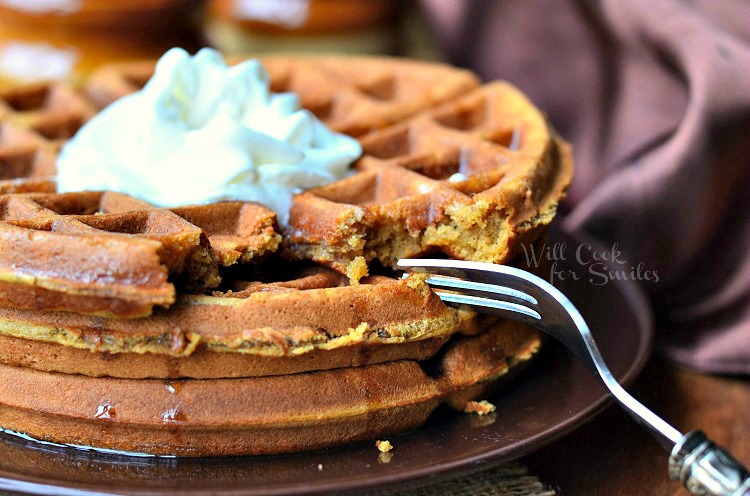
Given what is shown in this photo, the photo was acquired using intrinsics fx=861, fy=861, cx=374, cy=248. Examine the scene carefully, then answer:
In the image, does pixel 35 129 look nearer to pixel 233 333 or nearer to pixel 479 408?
pixel 233 333

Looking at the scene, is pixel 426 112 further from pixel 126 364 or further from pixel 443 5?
pixel 126 364

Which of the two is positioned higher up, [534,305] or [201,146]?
[201,146]

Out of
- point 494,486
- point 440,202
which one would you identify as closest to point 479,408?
point 494,486

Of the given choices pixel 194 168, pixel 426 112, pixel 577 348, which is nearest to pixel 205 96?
pixel 194 168


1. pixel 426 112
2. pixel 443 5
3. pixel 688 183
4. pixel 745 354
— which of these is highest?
pixel 443 5

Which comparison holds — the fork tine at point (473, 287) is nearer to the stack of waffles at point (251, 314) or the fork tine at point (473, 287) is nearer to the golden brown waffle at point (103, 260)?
the stack of waffles at point (251, 314)

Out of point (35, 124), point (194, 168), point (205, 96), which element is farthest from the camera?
point (35, 124)

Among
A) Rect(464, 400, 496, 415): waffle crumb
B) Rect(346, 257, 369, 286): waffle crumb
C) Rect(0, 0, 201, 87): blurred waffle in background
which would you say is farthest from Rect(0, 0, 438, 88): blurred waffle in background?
Rect(464, 400, 496, 415): waffle crumb
